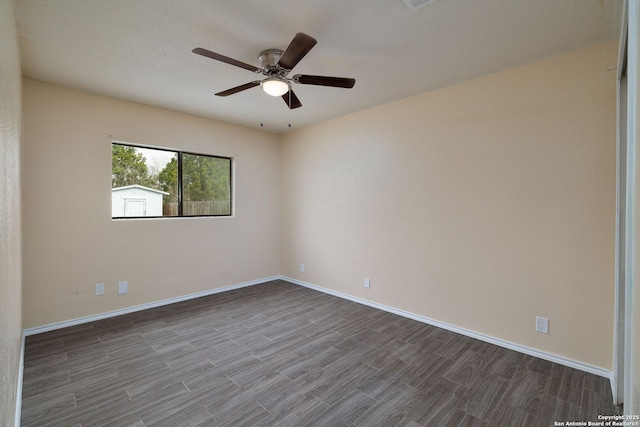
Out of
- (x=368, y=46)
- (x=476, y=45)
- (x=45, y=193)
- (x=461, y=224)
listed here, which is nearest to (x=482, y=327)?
(x=461, y=224)

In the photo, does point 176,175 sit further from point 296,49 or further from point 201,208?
point 296,49

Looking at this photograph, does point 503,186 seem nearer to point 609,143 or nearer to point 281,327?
point 609,143

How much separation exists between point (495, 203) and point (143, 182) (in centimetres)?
408

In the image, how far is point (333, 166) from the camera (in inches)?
168

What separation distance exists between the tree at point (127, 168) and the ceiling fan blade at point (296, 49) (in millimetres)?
2597

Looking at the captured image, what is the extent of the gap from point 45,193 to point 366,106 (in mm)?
3696

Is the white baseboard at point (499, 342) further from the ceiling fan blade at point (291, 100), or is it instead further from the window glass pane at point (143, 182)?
the window glass pane at point (143, 182)

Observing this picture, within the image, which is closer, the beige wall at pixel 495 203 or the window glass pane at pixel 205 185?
the beige wall at pixel 495 203

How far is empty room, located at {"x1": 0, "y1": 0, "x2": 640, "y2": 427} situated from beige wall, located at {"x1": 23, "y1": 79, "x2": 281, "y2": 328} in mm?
22

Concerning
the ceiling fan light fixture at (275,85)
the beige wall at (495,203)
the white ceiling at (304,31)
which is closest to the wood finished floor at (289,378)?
the beige wall at (495,203)

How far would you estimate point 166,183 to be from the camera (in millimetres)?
3873

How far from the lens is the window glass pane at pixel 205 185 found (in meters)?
4.07

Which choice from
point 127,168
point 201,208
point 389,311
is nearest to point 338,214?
point 389,311

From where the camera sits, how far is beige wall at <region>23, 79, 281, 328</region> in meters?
2.89
